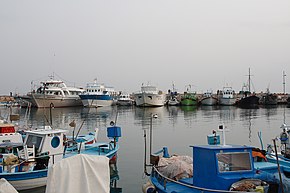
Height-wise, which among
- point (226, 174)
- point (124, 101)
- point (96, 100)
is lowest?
point (226, 174)

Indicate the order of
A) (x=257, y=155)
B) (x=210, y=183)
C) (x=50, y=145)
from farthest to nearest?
(x=50, y=145), (x=257, y=155), (x=210, y=183)

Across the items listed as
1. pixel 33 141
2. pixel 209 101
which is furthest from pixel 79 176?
pixel 209 101

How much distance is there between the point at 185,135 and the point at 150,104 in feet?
173

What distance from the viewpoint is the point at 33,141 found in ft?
50.9

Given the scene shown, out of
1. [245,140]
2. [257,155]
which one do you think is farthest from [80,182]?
[245,140]

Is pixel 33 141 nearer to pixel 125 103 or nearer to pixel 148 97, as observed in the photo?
pixel 148 97

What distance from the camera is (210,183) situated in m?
9.55

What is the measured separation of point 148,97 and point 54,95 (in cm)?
2458

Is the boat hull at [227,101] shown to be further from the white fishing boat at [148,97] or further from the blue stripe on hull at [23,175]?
the blue stripe on hull at [23,175]

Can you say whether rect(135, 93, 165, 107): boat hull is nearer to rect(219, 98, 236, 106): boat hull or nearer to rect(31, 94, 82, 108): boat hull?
rect(31, 94, 82, 108): boat hull

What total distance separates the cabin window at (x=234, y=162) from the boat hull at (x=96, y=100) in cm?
6974

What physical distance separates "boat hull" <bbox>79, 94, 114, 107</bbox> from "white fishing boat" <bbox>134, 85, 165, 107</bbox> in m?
8.29

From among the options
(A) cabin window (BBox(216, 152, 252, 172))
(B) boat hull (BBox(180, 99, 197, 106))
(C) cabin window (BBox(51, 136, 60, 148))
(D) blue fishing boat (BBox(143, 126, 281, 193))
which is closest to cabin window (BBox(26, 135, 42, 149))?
(C) cabin window (BBox(51, 136, 60, 148))

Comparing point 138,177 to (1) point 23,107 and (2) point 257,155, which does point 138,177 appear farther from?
(1) point 23,107
